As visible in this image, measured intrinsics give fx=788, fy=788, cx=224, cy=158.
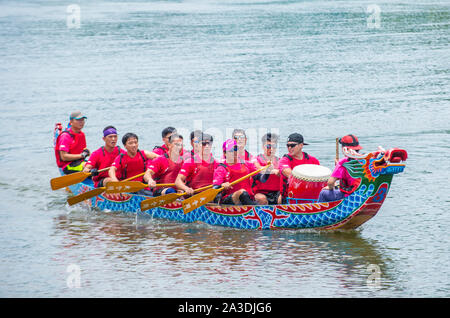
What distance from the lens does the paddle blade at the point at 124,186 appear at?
53.9 feet

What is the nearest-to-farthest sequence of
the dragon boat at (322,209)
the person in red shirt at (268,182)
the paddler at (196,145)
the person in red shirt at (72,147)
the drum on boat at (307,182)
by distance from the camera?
the dragon boat at (322,209)
the drum on boat at (307,182)
the person in red shirt at (268,182)
the paddler at (196,145)
the person in red shirt at (72,147)

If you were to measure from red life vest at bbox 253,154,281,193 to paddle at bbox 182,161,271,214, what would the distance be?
322 millimetres

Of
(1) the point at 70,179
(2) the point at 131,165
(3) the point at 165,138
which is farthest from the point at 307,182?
(1) the point at 70,179

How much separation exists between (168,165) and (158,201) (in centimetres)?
101

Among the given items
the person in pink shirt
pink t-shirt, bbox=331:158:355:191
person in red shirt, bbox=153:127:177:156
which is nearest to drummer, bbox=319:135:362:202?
pink t-shirt, bbox=331:158:355:191

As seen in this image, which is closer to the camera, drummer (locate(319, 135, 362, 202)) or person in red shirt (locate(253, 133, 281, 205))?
drummer (locate(319, 135, 362, 202))

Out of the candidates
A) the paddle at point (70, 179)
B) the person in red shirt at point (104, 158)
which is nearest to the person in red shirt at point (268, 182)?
the person in red shirt at point (104, 158)

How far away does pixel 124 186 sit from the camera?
54.0 ft

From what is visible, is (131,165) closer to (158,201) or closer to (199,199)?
(158,201)

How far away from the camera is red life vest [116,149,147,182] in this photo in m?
17.1

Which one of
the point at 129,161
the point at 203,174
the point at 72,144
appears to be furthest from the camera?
the point at 72,144

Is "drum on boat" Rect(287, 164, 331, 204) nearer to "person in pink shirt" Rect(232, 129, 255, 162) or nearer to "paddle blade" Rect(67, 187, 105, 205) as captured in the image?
"person in pink shirt" Rect(232, 129, 255, 162)

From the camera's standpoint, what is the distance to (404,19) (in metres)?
48.1

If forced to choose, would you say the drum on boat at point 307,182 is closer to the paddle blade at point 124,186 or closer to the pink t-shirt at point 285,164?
the pink t-shirt at point 285,164
